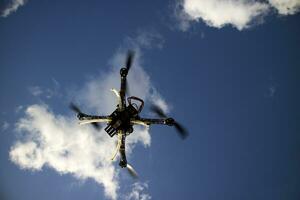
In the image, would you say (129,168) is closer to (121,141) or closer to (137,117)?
(121,141)

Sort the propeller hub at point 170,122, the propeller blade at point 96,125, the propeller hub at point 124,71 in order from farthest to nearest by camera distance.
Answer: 1. the propeller blade at point 96,125
2. the propeller hub at point 170,122
3. the propeller hub at point 124,71

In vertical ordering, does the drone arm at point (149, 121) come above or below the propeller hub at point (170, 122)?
below

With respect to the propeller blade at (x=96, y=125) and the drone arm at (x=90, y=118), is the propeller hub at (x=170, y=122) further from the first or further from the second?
the propeller blade at (x=96, y=125)

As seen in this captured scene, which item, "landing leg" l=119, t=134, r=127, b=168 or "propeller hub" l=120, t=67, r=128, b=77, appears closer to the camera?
"propeller hub" l=120, t=67, r=128, b=77

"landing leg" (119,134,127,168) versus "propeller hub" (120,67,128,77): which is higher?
"propeller hub" (120,67,128,77)

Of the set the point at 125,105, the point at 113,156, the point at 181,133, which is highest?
the point at 181,133

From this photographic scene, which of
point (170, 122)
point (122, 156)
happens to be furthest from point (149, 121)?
point (122, 156)

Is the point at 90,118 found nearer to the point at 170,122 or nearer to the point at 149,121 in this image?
the point at 149,121

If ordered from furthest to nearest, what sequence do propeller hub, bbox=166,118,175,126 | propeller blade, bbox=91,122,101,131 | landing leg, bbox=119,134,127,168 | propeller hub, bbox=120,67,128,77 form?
propeller blade, bbox=91,122,101,131 → landing leg, bbox=119,134,127,168 → propeller hub, bbox=166,118,175,126 → propeller hub, bbox=120,67,128,77

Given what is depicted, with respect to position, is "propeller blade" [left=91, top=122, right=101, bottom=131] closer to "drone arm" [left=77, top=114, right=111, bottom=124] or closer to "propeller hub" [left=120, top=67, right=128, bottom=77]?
"drone arm" [left=77, top=114, right=111, bottom=124]

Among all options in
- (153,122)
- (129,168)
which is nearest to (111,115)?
(153,122)

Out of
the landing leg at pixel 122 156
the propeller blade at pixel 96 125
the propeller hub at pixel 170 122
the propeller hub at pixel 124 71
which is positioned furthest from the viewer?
the propeller blade at pixel 96 125
